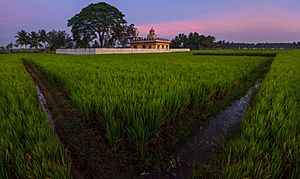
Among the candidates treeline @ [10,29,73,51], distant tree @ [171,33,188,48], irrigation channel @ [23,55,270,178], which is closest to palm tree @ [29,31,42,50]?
treeline @ [10,29,73,51]

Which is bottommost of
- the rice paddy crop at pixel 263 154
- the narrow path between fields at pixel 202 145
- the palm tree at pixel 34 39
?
the narrow path between fields at pixel 202 145

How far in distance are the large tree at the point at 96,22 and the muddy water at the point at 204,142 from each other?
103ft

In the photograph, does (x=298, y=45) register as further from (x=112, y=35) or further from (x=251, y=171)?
(x=251, y=171)

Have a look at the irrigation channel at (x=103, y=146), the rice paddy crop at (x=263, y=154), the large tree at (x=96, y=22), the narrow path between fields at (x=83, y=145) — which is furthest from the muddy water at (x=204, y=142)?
the large tree at (x=96, y=22)

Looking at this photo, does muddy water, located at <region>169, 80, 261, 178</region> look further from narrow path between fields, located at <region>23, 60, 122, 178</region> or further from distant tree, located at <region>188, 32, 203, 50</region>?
distant tree, located at <region>188, 32, 203, 50</region>

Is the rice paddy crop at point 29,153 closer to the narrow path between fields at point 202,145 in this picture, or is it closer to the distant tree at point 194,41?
the narrow path between fields at point 202,145

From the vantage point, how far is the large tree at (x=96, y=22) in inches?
1242

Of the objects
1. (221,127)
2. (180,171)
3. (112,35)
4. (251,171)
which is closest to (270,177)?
(251,171)

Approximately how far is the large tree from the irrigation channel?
30.5 meters

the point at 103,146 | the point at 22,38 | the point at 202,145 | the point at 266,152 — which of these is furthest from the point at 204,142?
the point at 22,38

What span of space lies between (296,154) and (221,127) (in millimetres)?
1649

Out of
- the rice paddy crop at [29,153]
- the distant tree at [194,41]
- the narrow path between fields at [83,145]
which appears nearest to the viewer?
the rice paddy crop at [29,153]

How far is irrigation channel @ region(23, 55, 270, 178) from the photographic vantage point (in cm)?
204

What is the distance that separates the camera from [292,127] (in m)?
2.03
